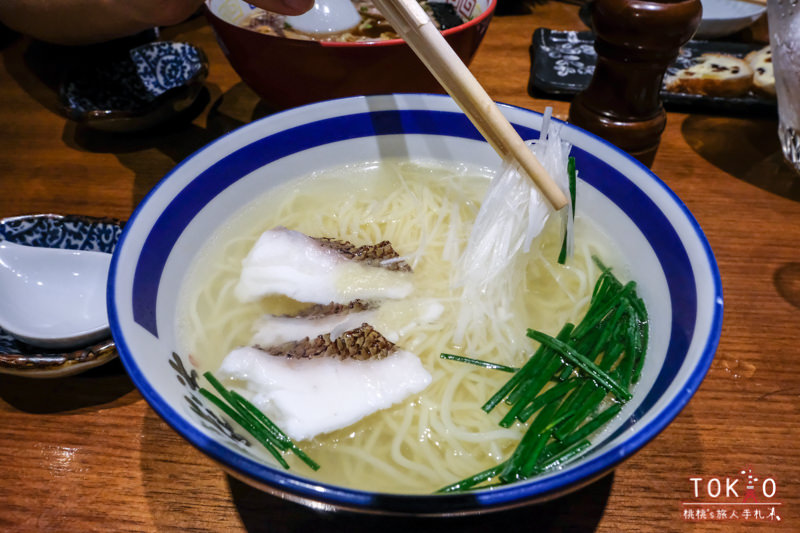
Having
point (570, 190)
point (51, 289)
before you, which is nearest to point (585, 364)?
point (570, 190)

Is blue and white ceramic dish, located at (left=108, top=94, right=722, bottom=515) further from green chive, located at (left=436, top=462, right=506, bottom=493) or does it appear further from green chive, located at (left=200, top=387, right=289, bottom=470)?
green chive, located at (left=436, top=462, right=506, bottom=493)

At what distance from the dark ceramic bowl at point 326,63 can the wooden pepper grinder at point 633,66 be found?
1.32ft

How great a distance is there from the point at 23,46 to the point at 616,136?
2886mm

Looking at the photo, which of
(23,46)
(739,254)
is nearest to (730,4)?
(739,254)

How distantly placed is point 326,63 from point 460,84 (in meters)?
0.61

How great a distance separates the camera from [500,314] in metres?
1.24

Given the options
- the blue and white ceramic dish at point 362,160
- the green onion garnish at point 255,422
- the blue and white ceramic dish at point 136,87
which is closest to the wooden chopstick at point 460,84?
the blue and white ceramic dish at point 362,160

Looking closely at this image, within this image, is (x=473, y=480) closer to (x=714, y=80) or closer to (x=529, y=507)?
(x=529, y=507)

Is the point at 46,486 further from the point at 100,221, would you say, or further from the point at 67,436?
the point at 100,221

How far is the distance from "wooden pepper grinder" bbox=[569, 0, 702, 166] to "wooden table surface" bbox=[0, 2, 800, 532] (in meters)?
0.24

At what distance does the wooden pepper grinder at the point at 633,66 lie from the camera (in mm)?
1465

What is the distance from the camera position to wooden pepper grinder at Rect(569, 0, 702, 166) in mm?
1465

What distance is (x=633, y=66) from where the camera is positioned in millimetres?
1585

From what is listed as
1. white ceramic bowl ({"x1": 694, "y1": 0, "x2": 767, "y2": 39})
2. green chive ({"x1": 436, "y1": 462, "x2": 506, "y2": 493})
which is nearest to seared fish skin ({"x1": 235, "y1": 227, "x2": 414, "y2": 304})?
green chive ({"x1": 436, "y1": 462, "x2": 506, "y2": 493})
